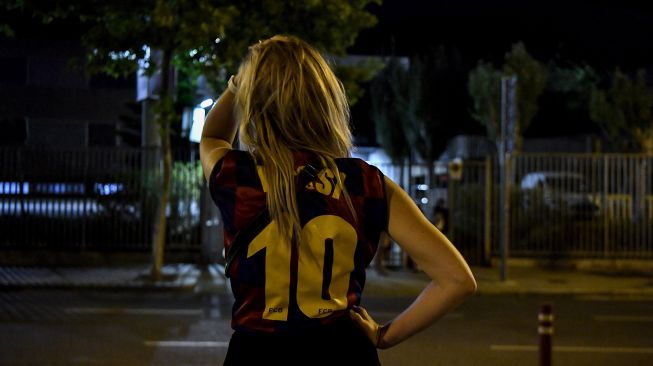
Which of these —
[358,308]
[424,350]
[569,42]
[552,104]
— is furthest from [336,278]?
[569,42]

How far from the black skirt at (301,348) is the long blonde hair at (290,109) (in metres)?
0.30

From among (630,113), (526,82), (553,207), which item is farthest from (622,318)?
(526,82)

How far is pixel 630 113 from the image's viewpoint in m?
23.3

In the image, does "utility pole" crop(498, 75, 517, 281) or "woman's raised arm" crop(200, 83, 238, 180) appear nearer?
"woman's raised arm" crop(200, 83, 238, 180)

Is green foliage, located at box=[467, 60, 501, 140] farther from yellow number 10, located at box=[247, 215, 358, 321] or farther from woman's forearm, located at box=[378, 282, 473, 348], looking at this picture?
yellow number 10, located at box=[247, 215, 358, 321]

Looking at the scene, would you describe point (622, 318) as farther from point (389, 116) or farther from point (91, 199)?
point (389, 116)

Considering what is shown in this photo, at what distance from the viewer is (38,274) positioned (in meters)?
16.9

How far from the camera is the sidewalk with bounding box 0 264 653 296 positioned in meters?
15.6

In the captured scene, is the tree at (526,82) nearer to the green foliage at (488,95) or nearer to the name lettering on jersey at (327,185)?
the green foliage at (488,95)

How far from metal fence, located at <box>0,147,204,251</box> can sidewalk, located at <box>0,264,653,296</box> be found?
32.5 inches

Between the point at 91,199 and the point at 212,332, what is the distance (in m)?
9.52

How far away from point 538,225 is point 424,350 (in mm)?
10748

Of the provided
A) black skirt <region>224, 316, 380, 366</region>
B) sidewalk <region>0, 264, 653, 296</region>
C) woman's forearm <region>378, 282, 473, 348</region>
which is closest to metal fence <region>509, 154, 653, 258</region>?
sidewalk <region>0, 264, 653, 296</region>

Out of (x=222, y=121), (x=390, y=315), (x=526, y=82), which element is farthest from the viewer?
(x=526, y=82)
